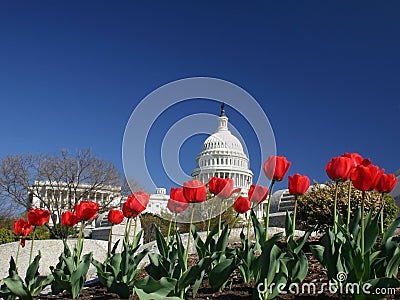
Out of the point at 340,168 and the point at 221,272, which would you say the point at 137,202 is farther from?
the point at 340,168

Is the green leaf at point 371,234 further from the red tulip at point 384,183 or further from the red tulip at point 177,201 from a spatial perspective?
the red tulip at point 177,201

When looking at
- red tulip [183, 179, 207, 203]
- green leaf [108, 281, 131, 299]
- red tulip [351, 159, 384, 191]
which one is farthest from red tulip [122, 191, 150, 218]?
red tulip [351, 159, 384, 191]

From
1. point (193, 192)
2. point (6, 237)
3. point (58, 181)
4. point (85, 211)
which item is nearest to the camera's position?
point (193, 192)

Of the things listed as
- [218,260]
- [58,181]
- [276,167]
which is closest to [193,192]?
[276,167]

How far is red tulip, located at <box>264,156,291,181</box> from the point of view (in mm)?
3170

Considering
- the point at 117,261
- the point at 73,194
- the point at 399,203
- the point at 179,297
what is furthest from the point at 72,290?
the point at 73,194

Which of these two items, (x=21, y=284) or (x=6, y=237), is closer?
(x=21, y=284)

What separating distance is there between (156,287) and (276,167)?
121 centimetres

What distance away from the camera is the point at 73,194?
101ft

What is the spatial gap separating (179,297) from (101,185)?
95.7ft

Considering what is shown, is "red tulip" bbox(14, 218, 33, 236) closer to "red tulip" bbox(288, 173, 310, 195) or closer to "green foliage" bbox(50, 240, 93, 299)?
"green foliage" bbox(50, 240, 93, 299)
